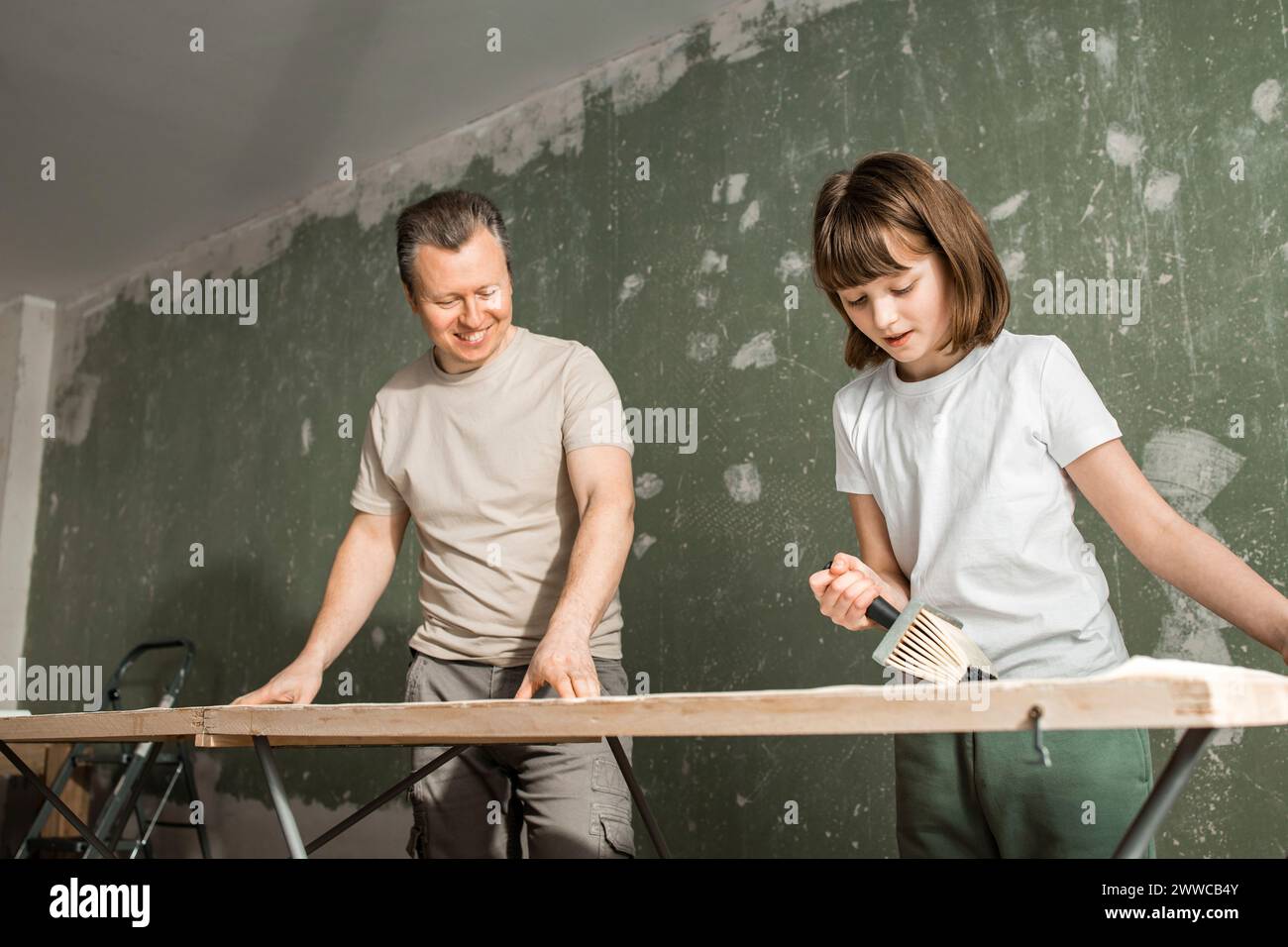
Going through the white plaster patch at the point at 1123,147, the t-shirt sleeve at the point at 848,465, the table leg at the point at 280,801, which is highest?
the white plaster patch at the point at 1123,147

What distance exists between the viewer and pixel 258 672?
3.99 metres

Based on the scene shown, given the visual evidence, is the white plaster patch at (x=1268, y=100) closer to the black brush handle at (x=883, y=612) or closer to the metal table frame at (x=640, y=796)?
the metal table frame at (x=640, y=796)

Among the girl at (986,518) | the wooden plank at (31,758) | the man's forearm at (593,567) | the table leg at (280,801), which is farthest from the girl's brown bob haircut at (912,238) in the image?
the wooden plank at (31,758)

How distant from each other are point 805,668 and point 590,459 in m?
1.05

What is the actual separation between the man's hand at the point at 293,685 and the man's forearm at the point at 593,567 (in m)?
0.42

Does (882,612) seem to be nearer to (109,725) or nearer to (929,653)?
(929,653)

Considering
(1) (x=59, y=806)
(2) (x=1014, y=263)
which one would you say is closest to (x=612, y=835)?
(1) (x=59, y=806)

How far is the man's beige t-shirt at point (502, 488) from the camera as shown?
1.76m

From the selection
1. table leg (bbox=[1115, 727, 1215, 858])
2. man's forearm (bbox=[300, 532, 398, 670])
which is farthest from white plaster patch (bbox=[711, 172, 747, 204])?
table leg (bbox=[1115, 727, 1215, 858])

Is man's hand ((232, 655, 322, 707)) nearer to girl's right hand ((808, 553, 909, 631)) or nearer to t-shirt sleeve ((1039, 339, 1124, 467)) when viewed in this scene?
girl's right hand ((808, 553, 909, 631))

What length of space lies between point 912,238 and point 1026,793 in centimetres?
66
